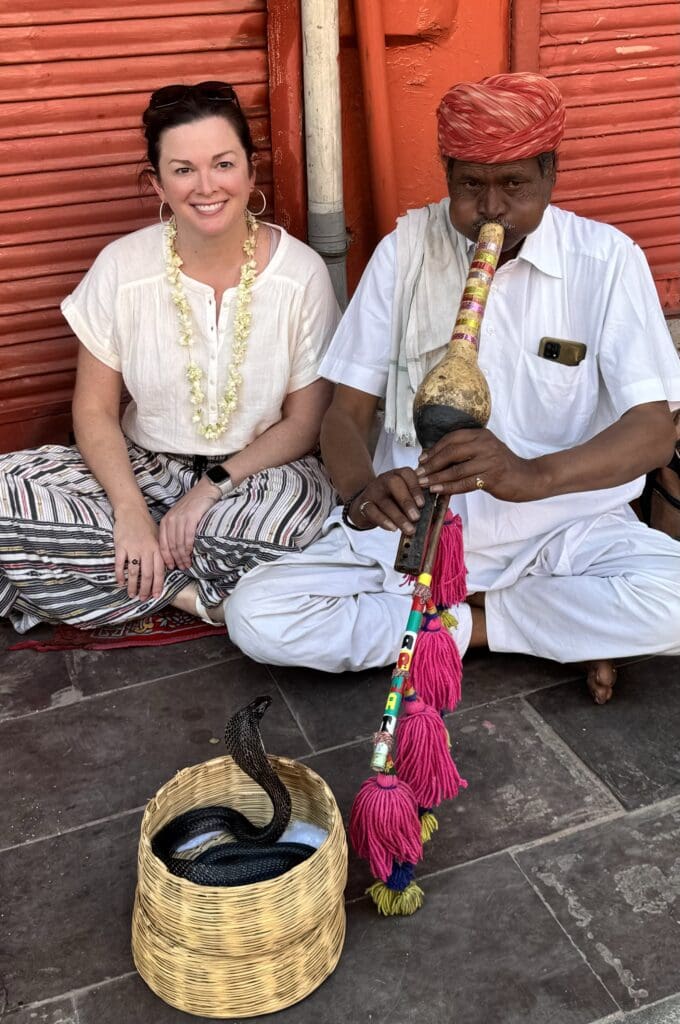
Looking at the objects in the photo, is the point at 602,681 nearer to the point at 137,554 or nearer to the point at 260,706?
the point at 260,706

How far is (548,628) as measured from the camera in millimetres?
3111

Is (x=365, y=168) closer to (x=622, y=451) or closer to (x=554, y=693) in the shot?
(x=622, y=451)

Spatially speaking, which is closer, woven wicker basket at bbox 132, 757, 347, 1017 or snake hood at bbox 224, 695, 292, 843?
woven wicker basket at bbox 132, 757, 347, 1017

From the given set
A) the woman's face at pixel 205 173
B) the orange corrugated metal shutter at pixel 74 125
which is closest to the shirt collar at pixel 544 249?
the woman's face at pixel 205 173

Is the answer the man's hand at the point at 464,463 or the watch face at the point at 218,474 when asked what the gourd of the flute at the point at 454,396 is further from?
the watch face at the point at 218,474

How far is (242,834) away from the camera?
2.42 meters

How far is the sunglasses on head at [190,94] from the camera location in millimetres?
3023

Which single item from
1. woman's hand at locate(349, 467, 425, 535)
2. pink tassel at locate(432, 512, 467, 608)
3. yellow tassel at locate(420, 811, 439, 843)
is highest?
woman's hand at locate(349, 467, 425, 535)

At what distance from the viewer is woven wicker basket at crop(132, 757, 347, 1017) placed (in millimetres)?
2053

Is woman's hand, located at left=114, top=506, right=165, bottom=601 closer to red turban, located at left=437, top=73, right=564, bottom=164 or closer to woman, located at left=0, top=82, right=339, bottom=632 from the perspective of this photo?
woman, located at left=0, top=82, right=339, bottom=632

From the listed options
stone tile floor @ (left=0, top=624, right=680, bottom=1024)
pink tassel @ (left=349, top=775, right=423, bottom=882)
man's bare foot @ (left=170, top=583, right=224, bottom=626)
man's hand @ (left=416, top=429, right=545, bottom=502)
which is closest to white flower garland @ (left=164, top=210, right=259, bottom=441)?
man's bare foot @ (left=170, top=583, right=224, bottom=626)

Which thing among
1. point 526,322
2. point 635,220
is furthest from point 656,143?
point 526,322

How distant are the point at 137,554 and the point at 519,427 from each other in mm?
1145

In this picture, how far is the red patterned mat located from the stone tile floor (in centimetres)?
4
